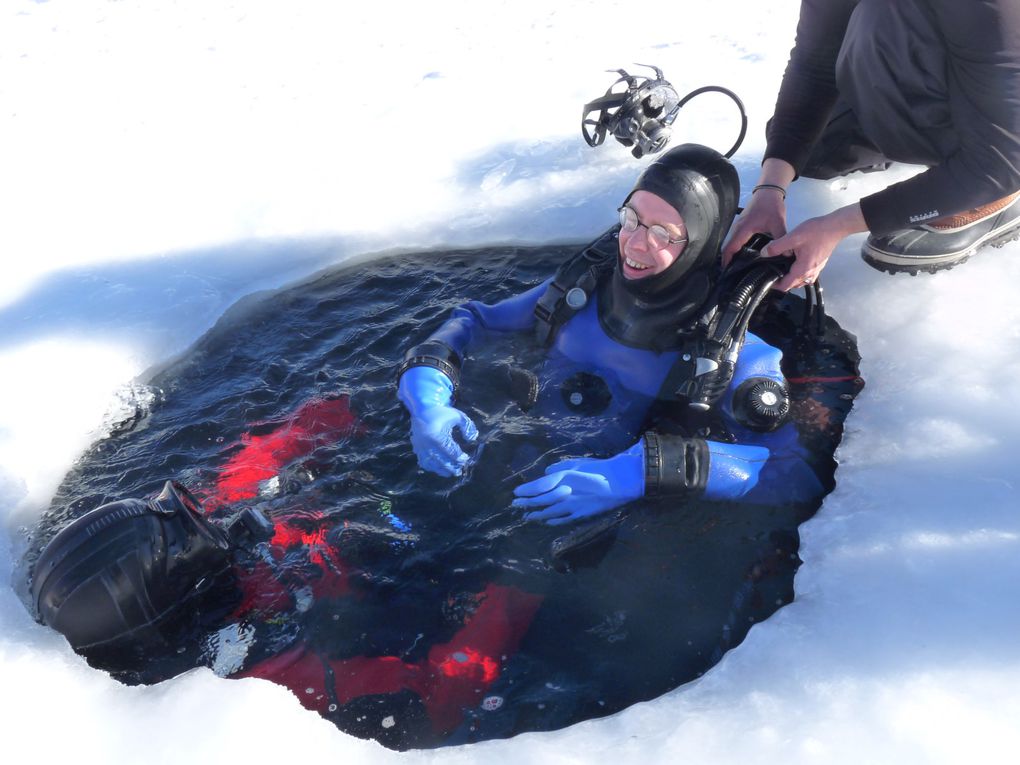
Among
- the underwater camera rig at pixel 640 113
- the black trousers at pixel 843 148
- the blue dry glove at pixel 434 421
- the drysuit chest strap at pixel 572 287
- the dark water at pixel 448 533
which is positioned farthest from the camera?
the underwater camera rig at pixel 640 113

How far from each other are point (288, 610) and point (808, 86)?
309 centimetres

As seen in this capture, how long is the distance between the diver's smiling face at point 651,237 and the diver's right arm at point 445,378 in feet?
2.05

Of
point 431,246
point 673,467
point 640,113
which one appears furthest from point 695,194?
point 431,246

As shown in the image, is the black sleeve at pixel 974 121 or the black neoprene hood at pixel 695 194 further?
the black neoprene hood at pixel 695 194

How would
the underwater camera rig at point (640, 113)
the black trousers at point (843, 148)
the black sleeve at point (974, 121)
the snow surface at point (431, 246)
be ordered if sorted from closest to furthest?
1. the snow surface at point (431, 246)
2. the black sleeve at point (974, 121)
3. the black trousers at point (843, 148)
4. the underwater camera rig at point (640, 113)

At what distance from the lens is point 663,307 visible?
3377mm

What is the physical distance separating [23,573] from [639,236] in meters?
2.72

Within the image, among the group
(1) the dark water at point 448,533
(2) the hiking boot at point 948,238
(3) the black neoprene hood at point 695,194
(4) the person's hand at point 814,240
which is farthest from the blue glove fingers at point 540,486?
(2) the hiking boot at point 948,238

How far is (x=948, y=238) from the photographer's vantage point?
11.8ft

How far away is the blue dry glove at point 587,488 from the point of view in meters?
3.09

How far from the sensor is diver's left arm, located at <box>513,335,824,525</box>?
304cm

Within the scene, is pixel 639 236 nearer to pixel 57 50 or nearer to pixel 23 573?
pixel 23 573

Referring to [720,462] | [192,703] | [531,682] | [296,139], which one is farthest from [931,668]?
[296,139]

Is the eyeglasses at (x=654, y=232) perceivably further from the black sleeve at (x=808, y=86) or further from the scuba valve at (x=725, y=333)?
the black sleeve at (x=808, y=86)
